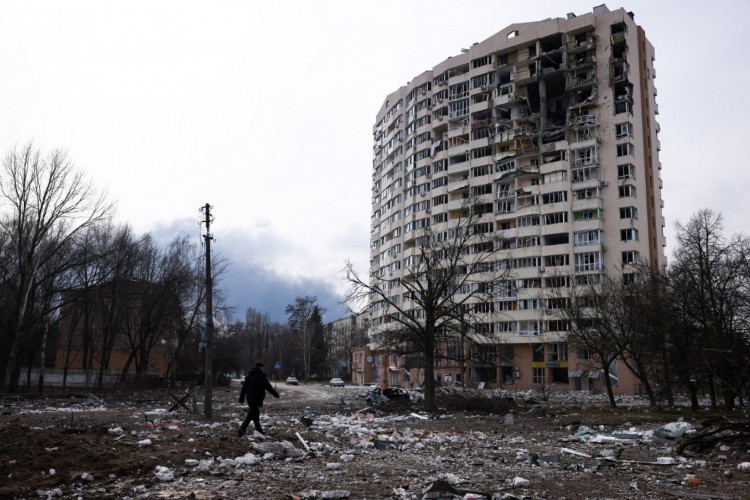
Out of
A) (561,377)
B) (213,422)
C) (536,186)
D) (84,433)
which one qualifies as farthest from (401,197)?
(84,433)

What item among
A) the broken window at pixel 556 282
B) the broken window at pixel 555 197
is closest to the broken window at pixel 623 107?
the broken window at pixel 555 197

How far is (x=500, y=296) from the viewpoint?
66.9m

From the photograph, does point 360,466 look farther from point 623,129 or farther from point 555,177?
point 623,129

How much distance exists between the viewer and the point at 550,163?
66938 mm

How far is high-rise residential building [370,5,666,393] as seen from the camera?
63.0 m

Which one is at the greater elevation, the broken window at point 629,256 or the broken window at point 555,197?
the broken window at point 555,197

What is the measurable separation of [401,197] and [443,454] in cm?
7189

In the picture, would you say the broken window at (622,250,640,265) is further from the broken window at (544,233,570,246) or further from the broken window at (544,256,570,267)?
the broken window at (544,233,570,246)

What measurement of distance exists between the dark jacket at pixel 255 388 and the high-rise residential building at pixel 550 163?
43.9 m

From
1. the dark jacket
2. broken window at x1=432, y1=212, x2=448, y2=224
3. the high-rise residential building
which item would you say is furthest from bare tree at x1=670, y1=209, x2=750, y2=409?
broken window at x1=432, y1=212, x2=448, y2=224

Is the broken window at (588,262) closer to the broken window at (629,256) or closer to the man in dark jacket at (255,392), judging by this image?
the broken window at (629,256)

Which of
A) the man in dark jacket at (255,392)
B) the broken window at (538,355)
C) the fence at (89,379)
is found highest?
the broken window at (538,355)

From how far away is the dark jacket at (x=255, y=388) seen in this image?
15.2m

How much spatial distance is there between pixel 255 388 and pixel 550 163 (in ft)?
190
